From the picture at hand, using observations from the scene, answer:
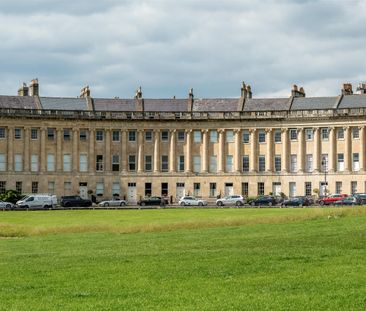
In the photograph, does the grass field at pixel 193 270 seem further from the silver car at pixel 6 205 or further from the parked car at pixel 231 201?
the parked car at pixel 231 201

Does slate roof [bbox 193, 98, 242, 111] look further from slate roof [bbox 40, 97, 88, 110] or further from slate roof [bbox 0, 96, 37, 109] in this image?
slate roof [bbox 0, 96, 37, 109]

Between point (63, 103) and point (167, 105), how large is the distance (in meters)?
13.7

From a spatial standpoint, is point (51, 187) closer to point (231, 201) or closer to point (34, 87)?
point (34, 87)

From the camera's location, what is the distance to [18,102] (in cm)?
10738

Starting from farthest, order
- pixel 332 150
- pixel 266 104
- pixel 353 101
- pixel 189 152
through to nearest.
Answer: pixel 266 104
pixel 189 152
pixel 353 101
pixel 332 150

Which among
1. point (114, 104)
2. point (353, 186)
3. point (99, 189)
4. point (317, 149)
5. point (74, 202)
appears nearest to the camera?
point (74, 202)

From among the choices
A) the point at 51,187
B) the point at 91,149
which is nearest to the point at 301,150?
the point at 91,149

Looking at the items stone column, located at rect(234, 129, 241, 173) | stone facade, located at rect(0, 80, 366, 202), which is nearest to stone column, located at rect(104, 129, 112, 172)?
stone facade, located at rect(0, 80, 366, 202)

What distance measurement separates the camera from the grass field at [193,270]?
18.5 meters

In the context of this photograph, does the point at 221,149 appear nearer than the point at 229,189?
No

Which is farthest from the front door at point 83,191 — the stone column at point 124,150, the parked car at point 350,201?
the parked car at point 350,201

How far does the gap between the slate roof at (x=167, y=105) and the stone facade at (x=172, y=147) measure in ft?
0.61

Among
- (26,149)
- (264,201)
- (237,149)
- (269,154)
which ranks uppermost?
(26,149)

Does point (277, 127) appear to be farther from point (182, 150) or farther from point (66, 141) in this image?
point (66, 141)
